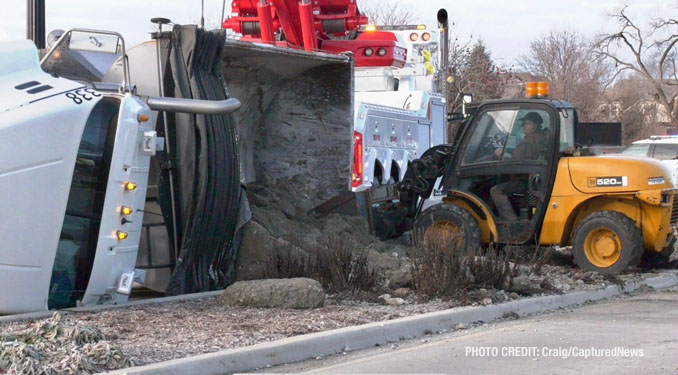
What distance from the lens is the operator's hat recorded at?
12.4m

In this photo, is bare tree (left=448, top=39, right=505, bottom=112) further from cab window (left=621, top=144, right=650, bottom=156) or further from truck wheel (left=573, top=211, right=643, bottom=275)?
truck wheel (left=573, top=211, right=643, bottom=275)

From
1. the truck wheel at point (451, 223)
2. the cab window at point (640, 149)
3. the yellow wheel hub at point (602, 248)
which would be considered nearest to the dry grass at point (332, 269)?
the truck wheel at point (451, 223)

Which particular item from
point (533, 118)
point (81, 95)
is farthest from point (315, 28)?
point (81, 95)

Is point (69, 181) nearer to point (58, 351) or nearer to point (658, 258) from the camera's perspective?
point (58, 351)

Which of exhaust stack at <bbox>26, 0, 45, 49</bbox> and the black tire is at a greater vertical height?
exhaust stack at <bbox>26, 0, 45, 49</bbox>

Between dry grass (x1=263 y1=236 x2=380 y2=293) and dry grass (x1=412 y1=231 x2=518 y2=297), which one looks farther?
dry grass (x1=263 y1=236 x2=380 y2=293)

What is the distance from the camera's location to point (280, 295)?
8938 millimetres

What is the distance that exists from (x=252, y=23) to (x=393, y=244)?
22.2 feet

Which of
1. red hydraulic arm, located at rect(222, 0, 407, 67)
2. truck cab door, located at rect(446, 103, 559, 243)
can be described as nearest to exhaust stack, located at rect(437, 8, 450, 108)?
red hydraulic arm, located at rect(222, 0, 407, 67)

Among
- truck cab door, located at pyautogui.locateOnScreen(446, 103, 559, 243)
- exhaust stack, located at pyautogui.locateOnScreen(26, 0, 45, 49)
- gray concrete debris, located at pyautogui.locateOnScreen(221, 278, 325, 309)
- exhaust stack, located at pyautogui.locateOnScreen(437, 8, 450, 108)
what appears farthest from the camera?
exhaust stack, located at pyautogui.locateOnScreen(437, 8, 450, 108)

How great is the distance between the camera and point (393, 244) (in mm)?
13281

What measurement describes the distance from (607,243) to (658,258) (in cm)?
125

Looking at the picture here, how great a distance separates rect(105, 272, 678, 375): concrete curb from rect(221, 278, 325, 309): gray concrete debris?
919 mm

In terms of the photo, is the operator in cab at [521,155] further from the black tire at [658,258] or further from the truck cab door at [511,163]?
the black tire at [658,258]
